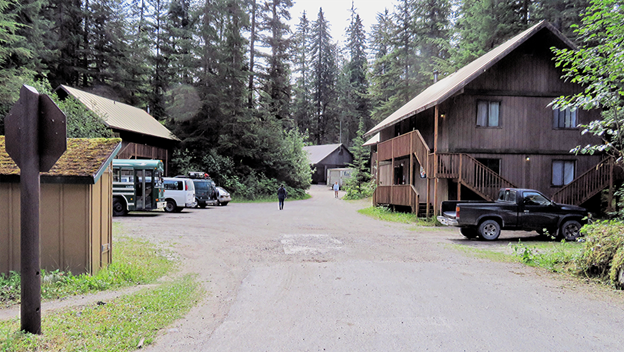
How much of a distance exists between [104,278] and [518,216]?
41.1 ft

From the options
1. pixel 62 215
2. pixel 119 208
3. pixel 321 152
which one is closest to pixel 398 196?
pixel 119 208

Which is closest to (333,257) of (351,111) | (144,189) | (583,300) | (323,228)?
(583,300)

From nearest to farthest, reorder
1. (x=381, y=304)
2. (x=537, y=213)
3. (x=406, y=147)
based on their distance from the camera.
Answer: (x=381, y=304) < (x=537, y=213) < (x=406, y=147)

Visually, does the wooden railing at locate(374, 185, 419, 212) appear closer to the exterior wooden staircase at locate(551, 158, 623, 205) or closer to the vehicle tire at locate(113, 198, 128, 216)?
the exterior wooden staircase at locate(551, 158, 623, 205)

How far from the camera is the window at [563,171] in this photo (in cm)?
2081

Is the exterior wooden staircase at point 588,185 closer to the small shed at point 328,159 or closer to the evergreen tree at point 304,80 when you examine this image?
the small shed at point 328,159

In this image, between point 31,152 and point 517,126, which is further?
point 517,126

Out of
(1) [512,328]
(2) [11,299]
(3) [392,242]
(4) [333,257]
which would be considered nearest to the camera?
(1) [512,328]

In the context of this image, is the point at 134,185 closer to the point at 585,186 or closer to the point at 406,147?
the point at 406,147

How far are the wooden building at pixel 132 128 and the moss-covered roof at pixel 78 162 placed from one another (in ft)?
72.8

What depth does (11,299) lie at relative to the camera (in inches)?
243

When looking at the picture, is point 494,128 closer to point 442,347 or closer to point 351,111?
point 442,347

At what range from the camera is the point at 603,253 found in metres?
8.00

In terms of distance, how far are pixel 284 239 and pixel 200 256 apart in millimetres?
3312
